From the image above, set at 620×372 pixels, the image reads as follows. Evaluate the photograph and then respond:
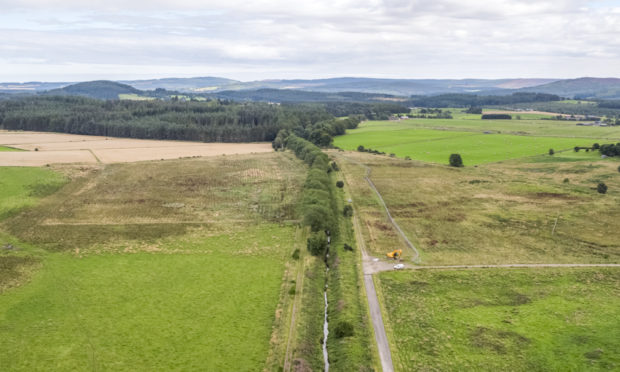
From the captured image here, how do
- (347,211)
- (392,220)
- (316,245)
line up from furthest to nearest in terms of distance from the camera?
(347,211)
(392,220)
(316,245)

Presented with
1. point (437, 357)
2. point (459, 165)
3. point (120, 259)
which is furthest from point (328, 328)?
point (459, 165)

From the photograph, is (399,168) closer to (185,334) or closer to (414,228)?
(414,228)

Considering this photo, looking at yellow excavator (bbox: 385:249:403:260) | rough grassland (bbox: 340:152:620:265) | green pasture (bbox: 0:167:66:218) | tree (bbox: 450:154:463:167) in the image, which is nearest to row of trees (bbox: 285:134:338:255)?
rough grassland (bbox: 340:152:620:265)

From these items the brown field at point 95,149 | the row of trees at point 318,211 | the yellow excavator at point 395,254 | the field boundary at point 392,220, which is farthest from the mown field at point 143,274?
the brown field at point 95,149

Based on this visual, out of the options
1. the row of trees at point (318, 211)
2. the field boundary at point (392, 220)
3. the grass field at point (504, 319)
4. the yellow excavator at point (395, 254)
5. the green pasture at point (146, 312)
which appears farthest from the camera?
the field boundary at point (392, 220)

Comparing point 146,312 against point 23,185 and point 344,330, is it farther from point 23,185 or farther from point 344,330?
point 23,185

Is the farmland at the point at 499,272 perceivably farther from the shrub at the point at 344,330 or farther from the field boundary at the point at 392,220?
the shrub at the point at 344,330

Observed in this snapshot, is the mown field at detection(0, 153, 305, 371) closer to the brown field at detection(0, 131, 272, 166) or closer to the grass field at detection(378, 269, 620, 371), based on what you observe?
the grass field at detection(378, 269, 620, 371)

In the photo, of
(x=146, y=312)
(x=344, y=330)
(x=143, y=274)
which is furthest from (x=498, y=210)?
(x=146, y=312)

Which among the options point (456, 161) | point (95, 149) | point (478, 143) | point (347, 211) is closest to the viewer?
point (347, 211)
